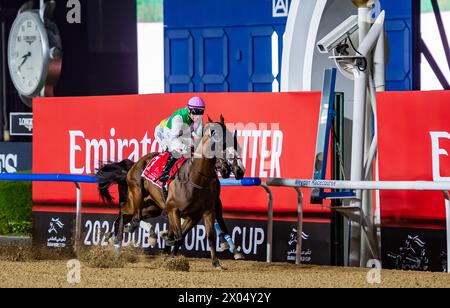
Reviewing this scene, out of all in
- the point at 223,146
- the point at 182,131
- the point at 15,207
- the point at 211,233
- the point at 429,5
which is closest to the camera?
the point at 223,146

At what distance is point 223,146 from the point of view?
10016 millimetres

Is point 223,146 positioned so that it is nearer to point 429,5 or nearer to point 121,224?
point 121,224

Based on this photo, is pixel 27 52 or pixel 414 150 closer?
pixel 414 150

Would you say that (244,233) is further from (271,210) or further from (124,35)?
(124,35)

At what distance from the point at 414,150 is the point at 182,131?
1951 mm

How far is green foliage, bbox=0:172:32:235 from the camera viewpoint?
1323cm

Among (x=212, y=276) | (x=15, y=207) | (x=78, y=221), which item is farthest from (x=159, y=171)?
(x=15, y=207)

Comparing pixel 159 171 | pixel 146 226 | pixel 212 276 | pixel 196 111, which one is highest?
pixel 196 111

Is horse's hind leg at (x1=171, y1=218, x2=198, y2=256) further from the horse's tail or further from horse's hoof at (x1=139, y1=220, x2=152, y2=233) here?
the horse's tail

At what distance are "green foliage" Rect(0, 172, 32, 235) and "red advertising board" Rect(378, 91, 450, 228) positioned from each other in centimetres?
453

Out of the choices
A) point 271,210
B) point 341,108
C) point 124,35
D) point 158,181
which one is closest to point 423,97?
point 341,108

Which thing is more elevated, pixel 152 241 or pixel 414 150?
pixel 414 150

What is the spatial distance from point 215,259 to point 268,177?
915mm

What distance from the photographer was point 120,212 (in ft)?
37.8
